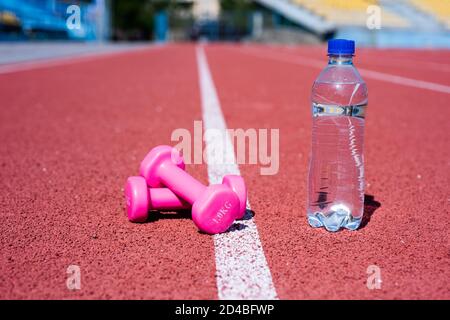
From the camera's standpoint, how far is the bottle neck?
101 inches

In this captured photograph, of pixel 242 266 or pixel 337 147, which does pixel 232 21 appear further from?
pixel 242 266

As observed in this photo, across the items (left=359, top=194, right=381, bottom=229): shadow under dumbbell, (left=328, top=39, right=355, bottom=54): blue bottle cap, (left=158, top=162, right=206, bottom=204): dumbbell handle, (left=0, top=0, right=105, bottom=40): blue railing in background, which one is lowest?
(left=359, top=194, right=381, bottom=229): shadow under dumbbell

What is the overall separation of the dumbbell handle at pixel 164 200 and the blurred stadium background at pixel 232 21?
77.9ft

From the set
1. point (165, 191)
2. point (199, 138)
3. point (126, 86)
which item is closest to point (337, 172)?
point (165, 191)

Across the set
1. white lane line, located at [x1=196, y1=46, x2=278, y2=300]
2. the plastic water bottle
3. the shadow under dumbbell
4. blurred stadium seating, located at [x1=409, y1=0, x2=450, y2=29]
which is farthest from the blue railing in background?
white lane line, located at [x1=196, y1=46, x2=278, y2=300]

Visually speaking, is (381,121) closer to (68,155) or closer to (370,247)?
(68,155)

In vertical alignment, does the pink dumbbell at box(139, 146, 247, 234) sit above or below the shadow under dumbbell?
above

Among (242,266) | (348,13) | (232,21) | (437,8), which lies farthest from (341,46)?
(232,21)

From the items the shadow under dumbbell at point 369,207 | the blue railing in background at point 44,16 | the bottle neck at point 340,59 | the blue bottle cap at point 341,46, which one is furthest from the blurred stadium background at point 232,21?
the blue bottle cap at point 341,46

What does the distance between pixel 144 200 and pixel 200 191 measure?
0.27 meters

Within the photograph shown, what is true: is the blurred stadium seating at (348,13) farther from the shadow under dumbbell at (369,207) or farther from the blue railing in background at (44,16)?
the shadow under dumbbell at (369,207)

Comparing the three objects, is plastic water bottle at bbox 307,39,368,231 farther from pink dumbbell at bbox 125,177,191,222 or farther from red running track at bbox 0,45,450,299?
pink dumbbell at bbox 125,177,191,222

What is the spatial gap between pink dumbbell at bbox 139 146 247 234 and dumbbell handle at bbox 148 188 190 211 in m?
0.04
